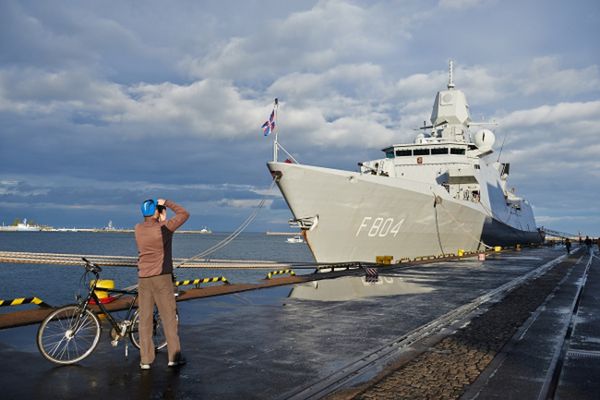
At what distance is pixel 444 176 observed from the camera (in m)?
30.5

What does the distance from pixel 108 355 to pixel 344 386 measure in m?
3.08

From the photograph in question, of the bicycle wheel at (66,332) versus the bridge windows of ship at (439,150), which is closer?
the bicycle wheel at (66,332)

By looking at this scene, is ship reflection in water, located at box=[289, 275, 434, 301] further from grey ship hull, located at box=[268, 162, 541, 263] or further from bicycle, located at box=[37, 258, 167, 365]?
bicycle, located at box=[37, 258, 167, 365]

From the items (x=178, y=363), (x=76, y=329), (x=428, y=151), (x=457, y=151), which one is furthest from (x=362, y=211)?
(x=76, y=329)

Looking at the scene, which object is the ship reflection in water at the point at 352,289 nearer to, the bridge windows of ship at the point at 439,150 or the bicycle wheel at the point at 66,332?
the bicycle wheel at the point at 66,332

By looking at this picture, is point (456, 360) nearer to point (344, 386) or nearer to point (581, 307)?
point (344, 386)

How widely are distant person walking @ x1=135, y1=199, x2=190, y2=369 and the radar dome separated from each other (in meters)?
35.5

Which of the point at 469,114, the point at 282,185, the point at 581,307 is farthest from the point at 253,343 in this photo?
the point at 469,114

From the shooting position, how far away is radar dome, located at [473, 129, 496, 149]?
37.0m

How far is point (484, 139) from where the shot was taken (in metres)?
37.4

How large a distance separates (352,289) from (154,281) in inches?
327

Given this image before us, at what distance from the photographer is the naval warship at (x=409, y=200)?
1994cm

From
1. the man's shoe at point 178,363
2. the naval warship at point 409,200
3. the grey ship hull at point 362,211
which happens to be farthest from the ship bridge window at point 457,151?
the man's shoe at point 178,363

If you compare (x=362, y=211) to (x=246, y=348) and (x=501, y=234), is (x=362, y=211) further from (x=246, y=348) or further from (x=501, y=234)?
(x=501, y=234)
